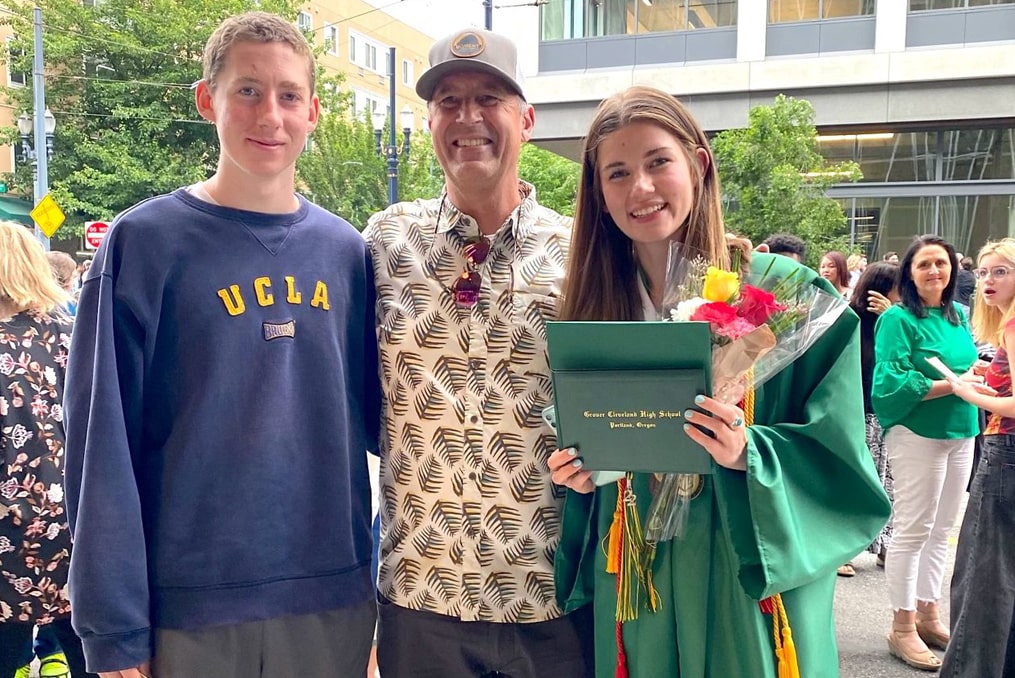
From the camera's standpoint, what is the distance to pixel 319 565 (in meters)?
2.22

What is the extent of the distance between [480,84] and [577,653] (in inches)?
65.9

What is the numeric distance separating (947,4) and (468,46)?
21.1 metres

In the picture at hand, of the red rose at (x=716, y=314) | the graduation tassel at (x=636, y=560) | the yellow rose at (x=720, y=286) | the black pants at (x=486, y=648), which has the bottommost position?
the black pants at (x=486, y=648)

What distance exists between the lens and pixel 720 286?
1836 mm

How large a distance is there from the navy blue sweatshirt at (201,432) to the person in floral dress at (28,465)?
1619mm

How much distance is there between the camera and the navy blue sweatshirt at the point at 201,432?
198 cm

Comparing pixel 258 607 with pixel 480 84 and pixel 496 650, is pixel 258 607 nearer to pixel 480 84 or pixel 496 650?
pixel 496 650

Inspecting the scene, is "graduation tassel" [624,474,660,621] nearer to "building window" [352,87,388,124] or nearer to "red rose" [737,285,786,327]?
"red rose" [737,285,786,327]

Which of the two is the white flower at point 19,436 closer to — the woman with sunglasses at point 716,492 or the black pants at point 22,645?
the black pants at point 22,645

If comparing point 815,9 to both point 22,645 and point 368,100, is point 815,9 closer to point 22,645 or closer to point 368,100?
point 22,645

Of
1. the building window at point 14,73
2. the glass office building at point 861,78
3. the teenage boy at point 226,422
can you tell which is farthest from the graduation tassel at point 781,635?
the building window at point 14,73

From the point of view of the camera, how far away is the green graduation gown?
1966 millimetres

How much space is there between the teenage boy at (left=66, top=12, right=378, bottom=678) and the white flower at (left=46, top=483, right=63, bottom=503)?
162 centimetres

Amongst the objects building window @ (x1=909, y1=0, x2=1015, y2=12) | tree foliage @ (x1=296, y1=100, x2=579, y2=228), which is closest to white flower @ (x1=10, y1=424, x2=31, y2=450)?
tree foliage @ (x1=296, y1=100, x2=579, y2=228)
